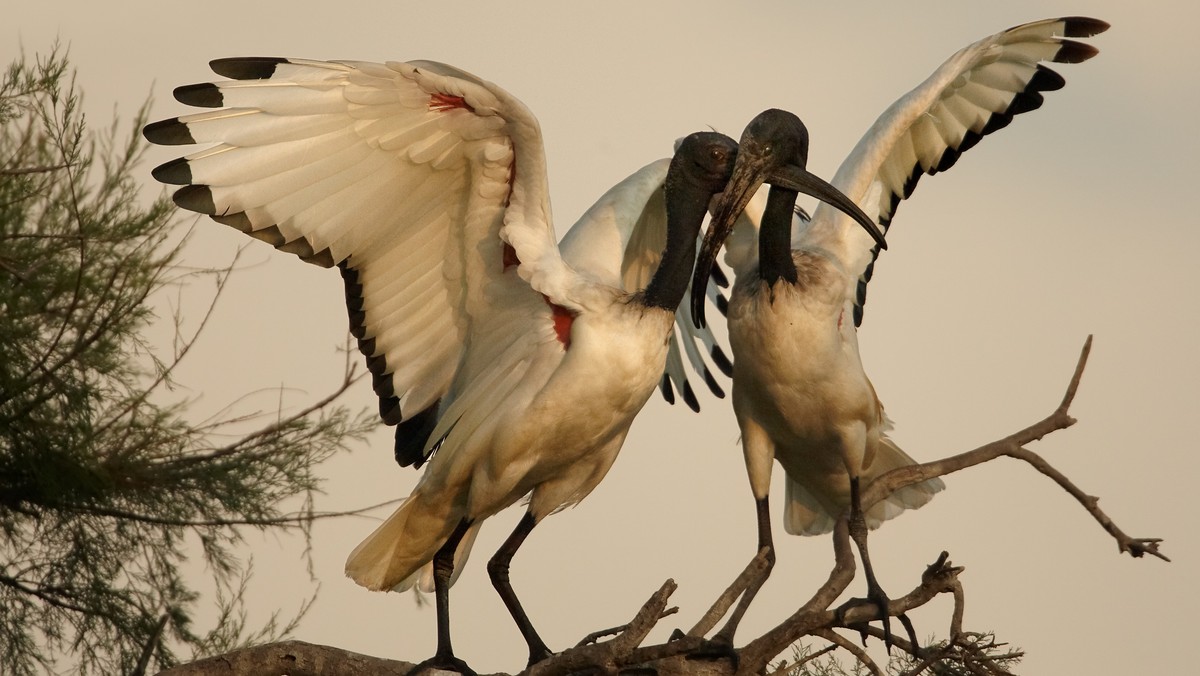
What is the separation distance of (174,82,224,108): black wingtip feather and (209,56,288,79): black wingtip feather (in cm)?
5

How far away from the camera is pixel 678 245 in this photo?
5.91 meters

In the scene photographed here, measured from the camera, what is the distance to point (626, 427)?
19.3 feet

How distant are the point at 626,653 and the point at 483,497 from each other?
165 centimetres

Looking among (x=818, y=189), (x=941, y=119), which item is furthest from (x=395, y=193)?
(x=941, y=119)

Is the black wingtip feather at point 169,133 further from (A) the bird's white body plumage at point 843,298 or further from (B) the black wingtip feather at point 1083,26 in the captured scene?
(B) the black wingtip feather at point 1083,26

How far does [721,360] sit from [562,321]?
6.06 feet

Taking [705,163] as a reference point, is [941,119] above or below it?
above

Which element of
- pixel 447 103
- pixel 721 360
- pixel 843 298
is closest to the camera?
pixel 447 103

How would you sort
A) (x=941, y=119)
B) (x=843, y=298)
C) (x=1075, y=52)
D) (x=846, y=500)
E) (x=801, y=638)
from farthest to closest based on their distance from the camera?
1. (x=941, y=119)
2. (x=1075, y=52)
3. (x=846, y=500)
4. (x=843, y=298)
5. (x=801, y=638)

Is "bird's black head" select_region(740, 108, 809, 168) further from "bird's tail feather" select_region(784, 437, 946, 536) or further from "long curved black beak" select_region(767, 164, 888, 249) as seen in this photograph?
"bird's tail feather" select_region(784, 437, 946, 536)

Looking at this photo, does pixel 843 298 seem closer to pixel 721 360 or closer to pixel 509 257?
pixel 509 257

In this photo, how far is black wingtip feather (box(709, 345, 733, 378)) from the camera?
738 cm

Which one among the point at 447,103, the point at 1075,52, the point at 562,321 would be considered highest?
the point at 1075,52

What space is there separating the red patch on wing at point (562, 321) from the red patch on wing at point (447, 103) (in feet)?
2.24
